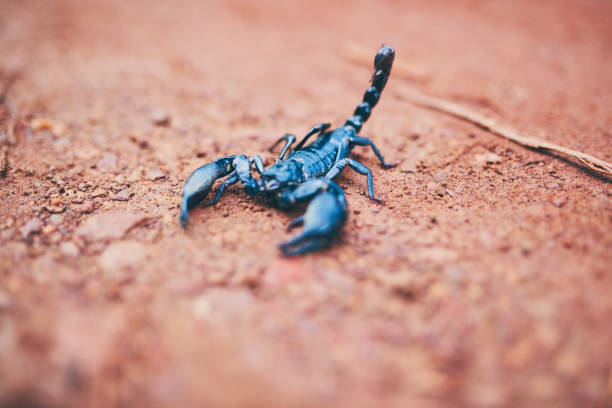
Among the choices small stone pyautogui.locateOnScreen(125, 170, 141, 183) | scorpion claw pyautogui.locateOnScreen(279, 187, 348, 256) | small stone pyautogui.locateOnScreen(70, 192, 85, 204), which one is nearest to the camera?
scorpion claw pyautogui.locateOnScreen(279, 187, 348, 256)

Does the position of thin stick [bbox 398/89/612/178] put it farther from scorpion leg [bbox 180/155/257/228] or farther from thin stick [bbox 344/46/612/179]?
scorpion leg [bbox 180/155/257/228]

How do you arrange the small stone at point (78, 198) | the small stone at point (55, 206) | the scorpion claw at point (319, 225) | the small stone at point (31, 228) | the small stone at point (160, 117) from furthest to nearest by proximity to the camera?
the small stone at point (160, 117), the small stone at point (78, 198), the small stone at point (55, 206), the small stone at point (31, 228), the scorpion claw at point (319, 225)

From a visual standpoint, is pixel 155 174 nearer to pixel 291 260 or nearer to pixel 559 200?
pixel 291 260

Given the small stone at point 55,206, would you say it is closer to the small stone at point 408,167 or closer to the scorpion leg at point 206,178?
the scorpion leg at point 206,178

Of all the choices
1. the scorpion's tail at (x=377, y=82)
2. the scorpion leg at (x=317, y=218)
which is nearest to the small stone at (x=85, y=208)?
the scorpion leg at (x=317, y=218)

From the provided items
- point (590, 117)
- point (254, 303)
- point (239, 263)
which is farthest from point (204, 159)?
point (590, 117)

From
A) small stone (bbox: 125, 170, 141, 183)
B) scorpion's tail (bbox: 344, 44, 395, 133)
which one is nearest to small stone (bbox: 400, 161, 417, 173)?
scorpion's tail (bbox: 344, 44, 395, 133)
